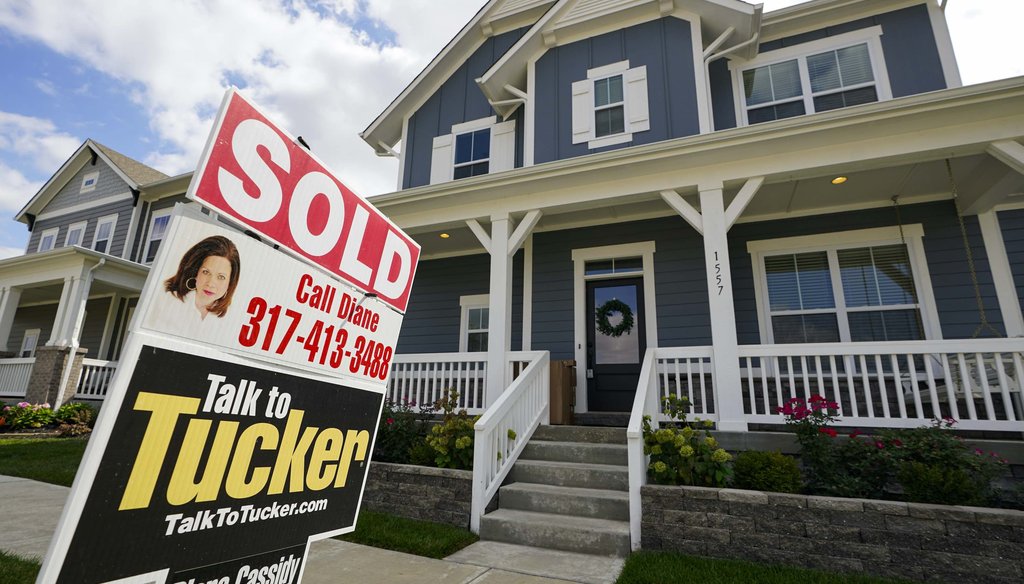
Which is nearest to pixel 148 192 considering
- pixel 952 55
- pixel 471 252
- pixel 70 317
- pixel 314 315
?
pixel 70 317

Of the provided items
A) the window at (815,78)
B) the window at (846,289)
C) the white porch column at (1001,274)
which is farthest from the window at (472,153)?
the white porch column at (1001,274)

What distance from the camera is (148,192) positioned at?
14000 mm

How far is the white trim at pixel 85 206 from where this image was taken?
47.7 feet

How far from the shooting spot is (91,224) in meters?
14.8

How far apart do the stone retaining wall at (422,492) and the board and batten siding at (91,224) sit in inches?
540

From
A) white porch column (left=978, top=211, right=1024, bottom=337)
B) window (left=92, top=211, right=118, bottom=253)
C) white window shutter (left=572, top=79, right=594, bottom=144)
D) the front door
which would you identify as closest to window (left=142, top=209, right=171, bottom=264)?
window (left=92, top=211, right=118, bottom=253)

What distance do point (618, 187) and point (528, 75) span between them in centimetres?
369

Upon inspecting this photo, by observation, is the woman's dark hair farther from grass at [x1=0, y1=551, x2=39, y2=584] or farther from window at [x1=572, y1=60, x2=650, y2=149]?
window at [x1=572, y1=60, x2=650, y2=149]

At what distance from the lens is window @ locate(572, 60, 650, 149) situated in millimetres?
7602

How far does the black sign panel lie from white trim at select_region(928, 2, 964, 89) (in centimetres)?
907

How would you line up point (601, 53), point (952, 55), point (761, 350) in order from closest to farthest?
point (761, 350)
point (952, 55)
point (601, 53)

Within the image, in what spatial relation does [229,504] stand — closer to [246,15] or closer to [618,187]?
[246,15]

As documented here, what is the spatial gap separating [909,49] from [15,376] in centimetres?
1840

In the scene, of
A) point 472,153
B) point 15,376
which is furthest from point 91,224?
point 472,153
